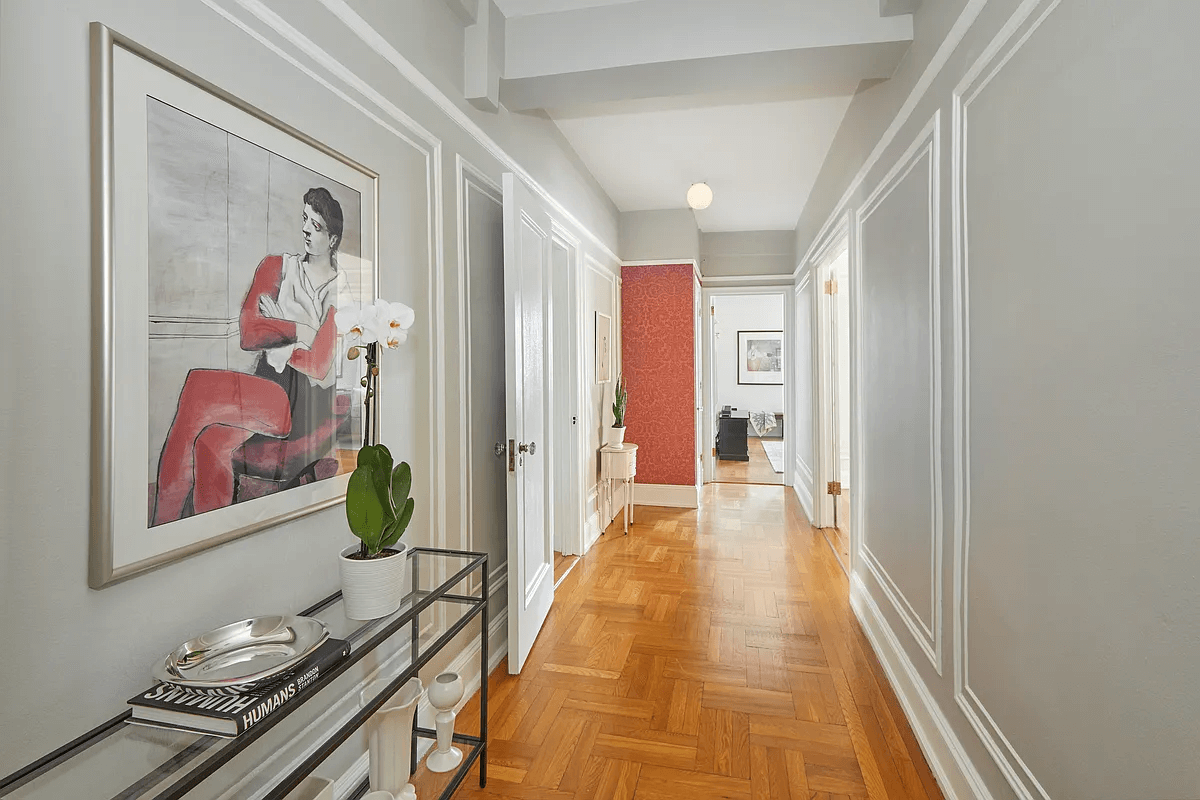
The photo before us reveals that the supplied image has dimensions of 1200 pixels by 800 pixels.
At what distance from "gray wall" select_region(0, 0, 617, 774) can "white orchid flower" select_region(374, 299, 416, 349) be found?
29 cm

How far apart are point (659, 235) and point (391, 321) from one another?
4316 millimetres

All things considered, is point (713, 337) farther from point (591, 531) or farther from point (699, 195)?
point (591, 531)

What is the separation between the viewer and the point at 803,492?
223 inches

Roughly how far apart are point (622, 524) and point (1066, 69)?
4.22m

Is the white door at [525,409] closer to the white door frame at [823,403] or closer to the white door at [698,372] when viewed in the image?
the white door frame at [823,403]

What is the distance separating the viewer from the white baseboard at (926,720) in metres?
1.65

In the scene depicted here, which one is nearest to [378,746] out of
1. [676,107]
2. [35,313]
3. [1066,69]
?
[35,313]

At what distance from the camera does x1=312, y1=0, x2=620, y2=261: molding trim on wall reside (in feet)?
5.29

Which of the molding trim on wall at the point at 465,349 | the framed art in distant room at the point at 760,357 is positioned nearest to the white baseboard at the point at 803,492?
the molding trim on wall at the point at 465,349

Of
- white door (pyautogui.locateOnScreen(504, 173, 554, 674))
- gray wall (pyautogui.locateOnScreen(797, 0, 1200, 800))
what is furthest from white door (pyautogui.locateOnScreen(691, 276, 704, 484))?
gray wall (pyautogui.locateOnScreen(797, 0, 1200, 800))

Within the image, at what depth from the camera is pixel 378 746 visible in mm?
1555

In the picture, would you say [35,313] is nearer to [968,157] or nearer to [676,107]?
[968,157]

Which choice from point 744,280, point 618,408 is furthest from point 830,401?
point 744,280

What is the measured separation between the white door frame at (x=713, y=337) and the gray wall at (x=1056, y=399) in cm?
402
